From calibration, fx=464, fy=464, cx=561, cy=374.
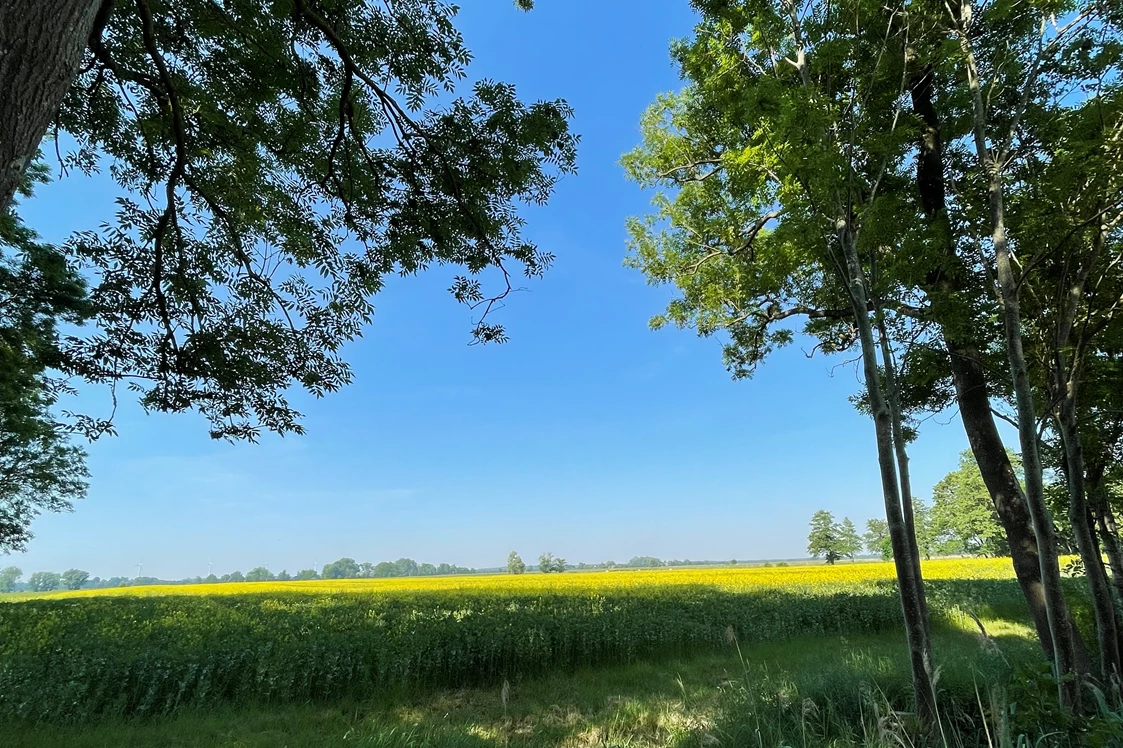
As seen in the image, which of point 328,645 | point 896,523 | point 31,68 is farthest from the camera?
point 328,645

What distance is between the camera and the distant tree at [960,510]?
4544cm

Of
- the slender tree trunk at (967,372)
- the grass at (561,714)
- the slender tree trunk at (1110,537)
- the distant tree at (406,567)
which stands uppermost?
the slender tree trunk at (967,372)

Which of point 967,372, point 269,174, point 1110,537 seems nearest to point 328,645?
point 269,174

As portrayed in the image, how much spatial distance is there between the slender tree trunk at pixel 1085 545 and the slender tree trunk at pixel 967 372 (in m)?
1.50

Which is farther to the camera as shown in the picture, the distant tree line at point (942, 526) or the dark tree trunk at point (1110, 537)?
the distant tree line at point (942, 526)

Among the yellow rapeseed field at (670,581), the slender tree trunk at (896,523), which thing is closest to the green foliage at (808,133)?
the slender tree trunk at (896,523)

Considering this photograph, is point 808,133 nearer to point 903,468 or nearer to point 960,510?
point 903,468

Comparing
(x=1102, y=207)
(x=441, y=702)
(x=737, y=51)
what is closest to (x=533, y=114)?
(x=737, y=51)

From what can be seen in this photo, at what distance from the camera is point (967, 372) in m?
5.45

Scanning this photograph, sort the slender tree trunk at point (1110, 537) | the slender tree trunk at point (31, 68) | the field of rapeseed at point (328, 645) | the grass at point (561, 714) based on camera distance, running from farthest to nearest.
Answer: the field of rapeseed at point (328, 645), the slender tree trunk at point (1110, 537), the grass at point (561, 714), the slender tree trunk at point (31, 68)

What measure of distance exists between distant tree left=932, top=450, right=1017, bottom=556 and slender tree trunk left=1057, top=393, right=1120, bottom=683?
2070 inches

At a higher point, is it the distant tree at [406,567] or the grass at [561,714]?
the grass at [561,714]

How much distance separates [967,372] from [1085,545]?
9.91 ft

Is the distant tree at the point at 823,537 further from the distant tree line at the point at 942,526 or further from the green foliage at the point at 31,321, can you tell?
the green foliage at the point at 31,321
